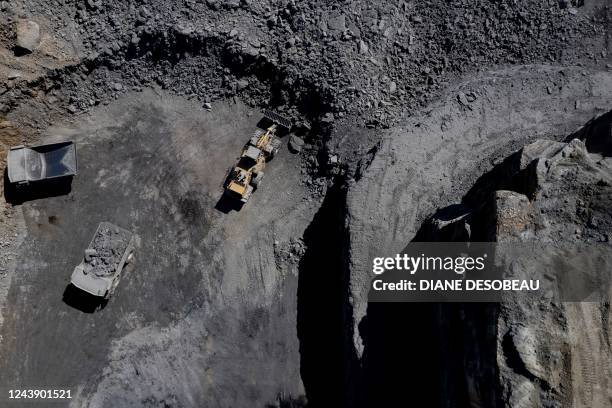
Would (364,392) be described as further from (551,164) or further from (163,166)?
(163,166)

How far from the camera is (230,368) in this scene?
13289mm

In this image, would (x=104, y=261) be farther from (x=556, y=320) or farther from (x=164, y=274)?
(x=556, y=320)

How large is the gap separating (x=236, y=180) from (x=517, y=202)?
715cm

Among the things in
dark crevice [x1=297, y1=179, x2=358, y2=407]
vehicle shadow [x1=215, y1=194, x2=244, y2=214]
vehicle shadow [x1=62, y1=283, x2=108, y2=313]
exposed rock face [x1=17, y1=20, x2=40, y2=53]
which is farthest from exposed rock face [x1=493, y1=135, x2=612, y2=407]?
exposed rock face [x1=17, y1=20, x2=40, y2=53]

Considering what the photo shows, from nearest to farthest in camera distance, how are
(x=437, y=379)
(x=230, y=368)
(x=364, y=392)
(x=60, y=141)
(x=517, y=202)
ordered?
(x=517, y=202) → (x=437, y=379) → (x=364, y=392) → (x=230, y=368) → (x=60, y=141)

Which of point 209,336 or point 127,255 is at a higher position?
point 127,255

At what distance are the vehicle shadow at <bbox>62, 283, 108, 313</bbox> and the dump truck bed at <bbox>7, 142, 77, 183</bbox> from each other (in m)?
3.13

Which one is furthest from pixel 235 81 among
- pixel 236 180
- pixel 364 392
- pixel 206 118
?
pixel 364 392

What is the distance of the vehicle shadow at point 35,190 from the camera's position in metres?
13.9

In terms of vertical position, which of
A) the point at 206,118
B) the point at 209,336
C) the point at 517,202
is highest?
the point at 206,118

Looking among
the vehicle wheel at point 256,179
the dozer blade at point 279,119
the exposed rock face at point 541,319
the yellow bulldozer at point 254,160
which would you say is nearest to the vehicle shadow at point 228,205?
the yellow bulldozer at point 254,160

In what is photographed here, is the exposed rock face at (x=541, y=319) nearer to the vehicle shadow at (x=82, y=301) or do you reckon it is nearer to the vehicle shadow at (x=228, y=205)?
the vehicle shadow at (x=228, y=205)

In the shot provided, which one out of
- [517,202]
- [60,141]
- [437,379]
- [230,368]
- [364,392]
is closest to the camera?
[517,202]

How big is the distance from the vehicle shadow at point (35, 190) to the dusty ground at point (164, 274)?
0.23m
